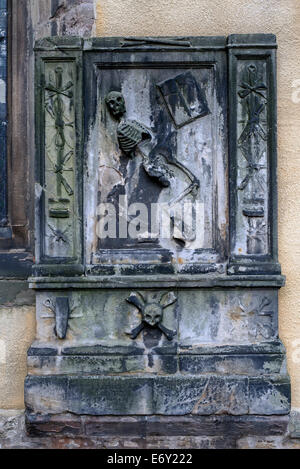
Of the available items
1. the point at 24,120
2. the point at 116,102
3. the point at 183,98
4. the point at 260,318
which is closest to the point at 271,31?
the point at 183,98

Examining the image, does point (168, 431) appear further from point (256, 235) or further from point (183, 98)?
point (183, 98)

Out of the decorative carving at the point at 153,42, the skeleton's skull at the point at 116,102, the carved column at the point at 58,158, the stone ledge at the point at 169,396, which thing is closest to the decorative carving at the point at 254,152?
the decorative carving at the point at 153,42

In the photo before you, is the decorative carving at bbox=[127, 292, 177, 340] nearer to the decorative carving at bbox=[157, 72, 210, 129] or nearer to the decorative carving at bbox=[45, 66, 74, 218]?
the decorative carving at bbox=[45, 66, 74, 218]

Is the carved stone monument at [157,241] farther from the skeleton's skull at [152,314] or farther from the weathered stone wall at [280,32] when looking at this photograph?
the weathered stone wall at [280,32]

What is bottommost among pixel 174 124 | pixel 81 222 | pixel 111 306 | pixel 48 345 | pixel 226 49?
pixel 48 345

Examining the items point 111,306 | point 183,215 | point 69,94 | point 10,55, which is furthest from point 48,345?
point 10,55

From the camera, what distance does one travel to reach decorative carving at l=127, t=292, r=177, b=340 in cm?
355

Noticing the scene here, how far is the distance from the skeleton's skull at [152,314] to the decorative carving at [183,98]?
1.29 m

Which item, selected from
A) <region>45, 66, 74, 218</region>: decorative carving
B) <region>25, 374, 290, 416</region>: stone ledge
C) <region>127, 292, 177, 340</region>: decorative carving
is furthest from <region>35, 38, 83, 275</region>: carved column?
<region>25, 374, 290, 416</region>: stone ledge

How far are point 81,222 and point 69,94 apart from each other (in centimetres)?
90

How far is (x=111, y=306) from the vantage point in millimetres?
3605

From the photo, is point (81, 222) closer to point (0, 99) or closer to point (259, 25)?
point (0, 99)

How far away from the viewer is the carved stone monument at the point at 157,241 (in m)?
3.51

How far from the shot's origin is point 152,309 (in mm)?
3553
